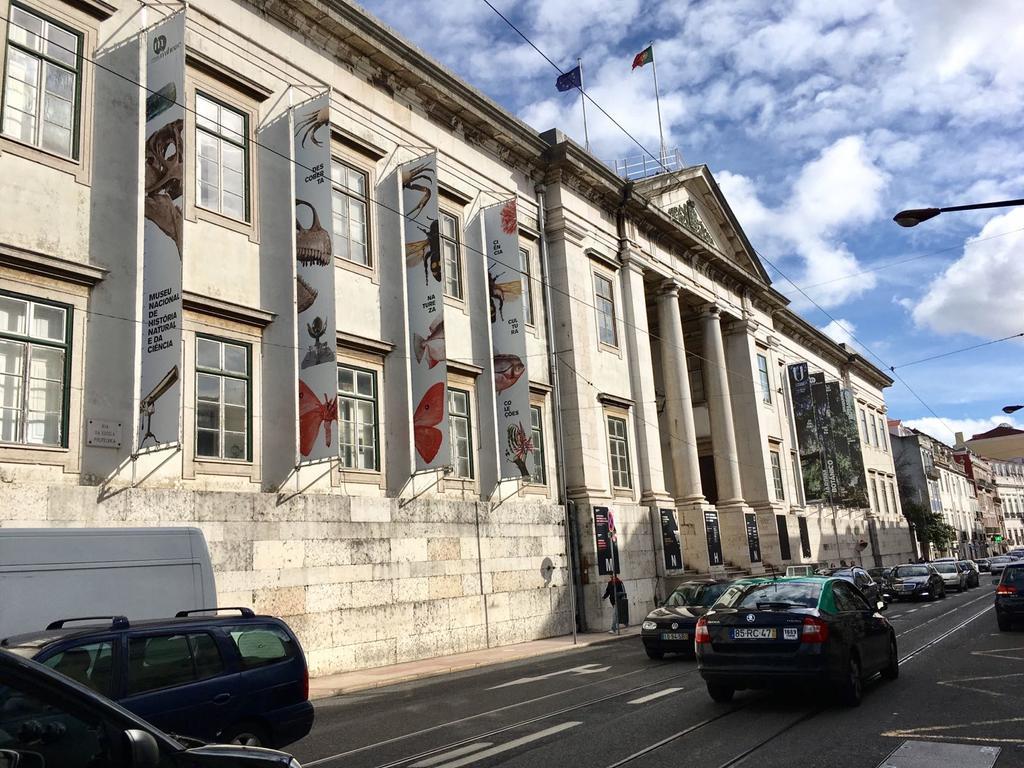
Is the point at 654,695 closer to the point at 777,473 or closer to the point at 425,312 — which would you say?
the point at 425,312

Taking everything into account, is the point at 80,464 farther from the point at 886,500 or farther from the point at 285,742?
the point at 886,500

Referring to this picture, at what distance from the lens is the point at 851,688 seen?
31.0 ft

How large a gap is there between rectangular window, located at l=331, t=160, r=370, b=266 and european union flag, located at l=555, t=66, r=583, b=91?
35.3 feet

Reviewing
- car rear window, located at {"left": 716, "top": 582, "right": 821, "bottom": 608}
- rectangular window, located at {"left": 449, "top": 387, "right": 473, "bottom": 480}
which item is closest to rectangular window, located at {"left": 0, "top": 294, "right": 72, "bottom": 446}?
rectangular window, located at {"left": 449, "top": 387, "right": 473, "bottom": 480}

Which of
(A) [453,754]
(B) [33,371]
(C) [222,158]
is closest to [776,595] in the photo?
(A) [453,754]

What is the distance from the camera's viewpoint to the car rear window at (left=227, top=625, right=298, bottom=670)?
7.44m

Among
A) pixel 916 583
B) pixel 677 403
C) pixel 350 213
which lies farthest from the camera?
pixel 916 583

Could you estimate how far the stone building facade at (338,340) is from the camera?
13094mm

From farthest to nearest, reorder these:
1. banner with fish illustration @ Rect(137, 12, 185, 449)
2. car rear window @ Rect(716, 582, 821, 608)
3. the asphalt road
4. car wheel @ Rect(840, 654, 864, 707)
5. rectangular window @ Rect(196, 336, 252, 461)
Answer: rectangular window @ Rect(196, 336, 252, 461) → banner with fish illustration @ Rect(137, 12, 185, 449) → car rear window @ Rect(716, 582, 821, 608) → car wheel @ Rect(840, 654, 864, 707) → the asphalt road

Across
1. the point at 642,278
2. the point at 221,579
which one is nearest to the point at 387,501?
the point at 221,579

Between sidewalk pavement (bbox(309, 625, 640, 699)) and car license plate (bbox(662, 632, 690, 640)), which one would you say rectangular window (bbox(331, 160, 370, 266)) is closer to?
sidewalk pavement (bbox(309, 625, 640, 699))

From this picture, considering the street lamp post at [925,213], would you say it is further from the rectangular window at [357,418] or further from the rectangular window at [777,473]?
the rectangular window at [777,473]

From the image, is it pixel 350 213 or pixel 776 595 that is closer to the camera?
pixel 776 595

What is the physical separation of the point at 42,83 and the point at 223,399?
19.5ft
